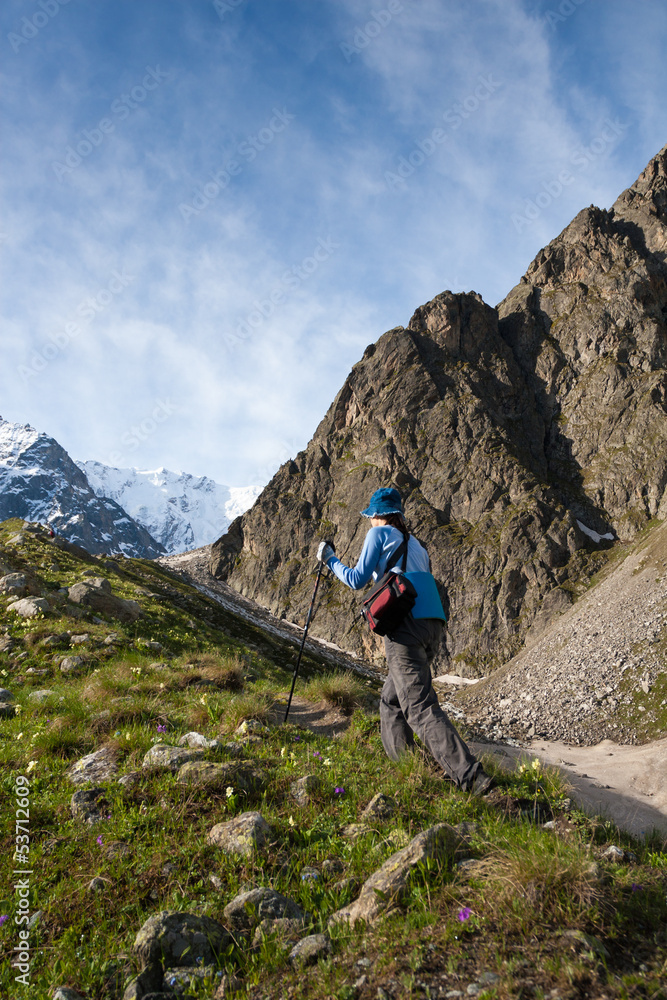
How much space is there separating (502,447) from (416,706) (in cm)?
9528

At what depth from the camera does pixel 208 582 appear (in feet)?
395

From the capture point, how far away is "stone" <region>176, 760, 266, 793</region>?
4922 mm

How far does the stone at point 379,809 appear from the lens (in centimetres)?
460

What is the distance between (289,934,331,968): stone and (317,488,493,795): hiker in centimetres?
260

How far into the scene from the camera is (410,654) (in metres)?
6.07

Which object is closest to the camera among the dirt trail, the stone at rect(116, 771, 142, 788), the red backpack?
the stone at rect(116, 771, 142, 788)

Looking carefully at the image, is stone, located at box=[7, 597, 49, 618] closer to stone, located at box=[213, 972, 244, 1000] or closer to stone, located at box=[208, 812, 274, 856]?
stone, located at box=[208, 812, 274, 856]

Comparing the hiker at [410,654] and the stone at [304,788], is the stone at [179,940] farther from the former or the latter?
the hiker at [410,654]

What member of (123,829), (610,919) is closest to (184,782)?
(123,829)

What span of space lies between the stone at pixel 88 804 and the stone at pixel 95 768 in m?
0.31

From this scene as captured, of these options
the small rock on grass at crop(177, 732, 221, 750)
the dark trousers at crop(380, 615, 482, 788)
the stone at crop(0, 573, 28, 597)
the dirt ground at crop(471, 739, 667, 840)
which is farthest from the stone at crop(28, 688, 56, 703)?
the dirt ground at crop(471, 739, 667, 840)

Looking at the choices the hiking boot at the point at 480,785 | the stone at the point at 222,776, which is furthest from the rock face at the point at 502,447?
the stone at the point at 222,776

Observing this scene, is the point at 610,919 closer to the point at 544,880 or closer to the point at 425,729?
the point at 544,880

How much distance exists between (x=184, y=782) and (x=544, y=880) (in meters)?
3.37
